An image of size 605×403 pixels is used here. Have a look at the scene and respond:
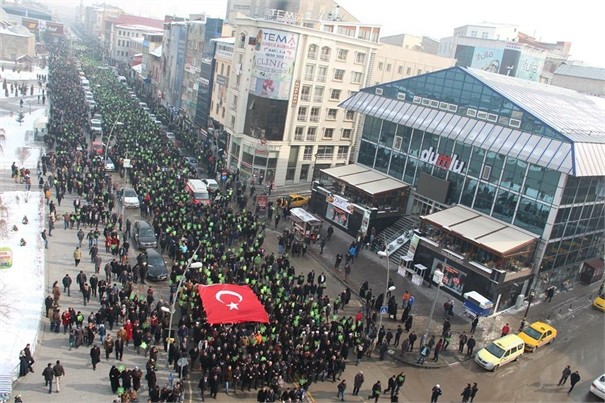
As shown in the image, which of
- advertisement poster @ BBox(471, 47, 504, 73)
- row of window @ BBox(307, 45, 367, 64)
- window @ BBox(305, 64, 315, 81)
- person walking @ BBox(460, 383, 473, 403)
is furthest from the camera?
advertisement poster @ BBox(471, 47, 504, 73)

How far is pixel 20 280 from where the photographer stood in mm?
26188

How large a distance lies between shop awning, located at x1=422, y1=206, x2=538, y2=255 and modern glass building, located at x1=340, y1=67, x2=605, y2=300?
0.63 meters

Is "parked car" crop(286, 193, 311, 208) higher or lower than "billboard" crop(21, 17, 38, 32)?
lower

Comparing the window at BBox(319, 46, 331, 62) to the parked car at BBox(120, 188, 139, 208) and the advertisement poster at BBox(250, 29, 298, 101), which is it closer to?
the advertisement poster at BBox(250, 29, 298, 101)

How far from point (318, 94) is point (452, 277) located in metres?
26.9

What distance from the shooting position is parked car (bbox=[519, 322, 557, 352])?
2762cm

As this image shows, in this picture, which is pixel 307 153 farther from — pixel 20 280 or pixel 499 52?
pixel 499 52

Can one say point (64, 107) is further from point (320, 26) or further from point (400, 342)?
point (400, 342)

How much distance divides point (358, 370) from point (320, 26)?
128 feet

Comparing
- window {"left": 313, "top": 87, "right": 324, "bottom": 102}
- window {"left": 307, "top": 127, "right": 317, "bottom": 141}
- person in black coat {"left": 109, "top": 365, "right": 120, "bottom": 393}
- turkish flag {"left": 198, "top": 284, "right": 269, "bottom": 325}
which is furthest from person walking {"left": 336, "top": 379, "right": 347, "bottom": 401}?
window {"left": 313, "top": 87, "right": 324, "bottom": 102}

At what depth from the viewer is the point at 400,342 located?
88.8 feet

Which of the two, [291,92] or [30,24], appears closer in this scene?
[291,92]

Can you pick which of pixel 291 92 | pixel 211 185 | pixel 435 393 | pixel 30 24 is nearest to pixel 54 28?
pixel 30 24

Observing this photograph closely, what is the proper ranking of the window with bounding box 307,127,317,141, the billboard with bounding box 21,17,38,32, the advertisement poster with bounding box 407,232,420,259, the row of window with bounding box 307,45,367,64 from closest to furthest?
the advertisement poster with bounding box 407,232,420,259
the row of window with bounding box 307,45,367,64
the window with bounding box 307,127,317,141
the billboard with bounding box 21,17,38,32
